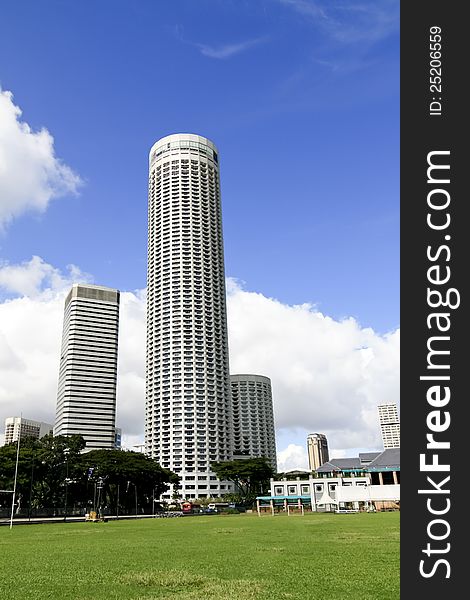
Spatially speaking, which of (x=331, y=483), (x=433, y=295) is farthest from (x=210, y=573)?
(x=331, y=483)

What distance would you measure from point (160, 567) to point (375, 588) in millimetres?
8474

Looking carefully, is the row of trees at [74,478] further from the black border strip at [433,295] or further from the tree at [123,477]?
the black border strip at [433,295]

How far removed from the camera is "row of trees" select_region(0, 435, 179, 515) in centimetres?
9959

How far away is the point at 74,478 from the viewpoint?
10856 cm

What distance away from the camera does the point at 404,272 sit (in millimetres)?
9781

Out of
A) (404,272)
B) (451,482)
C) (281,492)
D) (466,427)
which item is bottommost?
(281,492)

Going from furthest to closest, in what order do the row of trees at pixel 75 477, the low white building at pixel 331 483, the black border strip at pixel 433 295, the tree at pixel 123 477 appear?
1. the tree at pixel 123 477
2. the row of trees at pixel 75 477
3. the low white building at pixel 331 483
4. the black border strip at pixel 433 295

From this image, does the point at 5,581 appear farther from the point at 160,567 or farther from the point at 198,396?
the point at 198,396

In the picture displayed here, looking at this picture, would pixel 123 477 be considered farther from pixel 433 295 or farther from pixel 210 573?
pixel 433 295

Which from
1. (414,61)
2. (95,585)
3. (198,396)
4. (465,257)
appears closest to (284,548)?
(95,585)

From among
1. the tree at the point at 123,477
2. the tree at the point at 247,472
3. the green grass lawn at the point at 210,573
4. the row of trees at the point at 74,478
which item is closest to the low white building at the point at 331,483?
the tree at the point at 247,472

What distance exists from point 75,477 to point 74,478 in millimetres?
360

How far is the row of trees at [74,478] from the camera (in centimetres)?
9662

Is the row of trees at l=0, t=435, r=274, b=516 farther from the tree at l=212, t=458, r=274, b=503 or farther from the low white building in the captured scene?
the low white building
